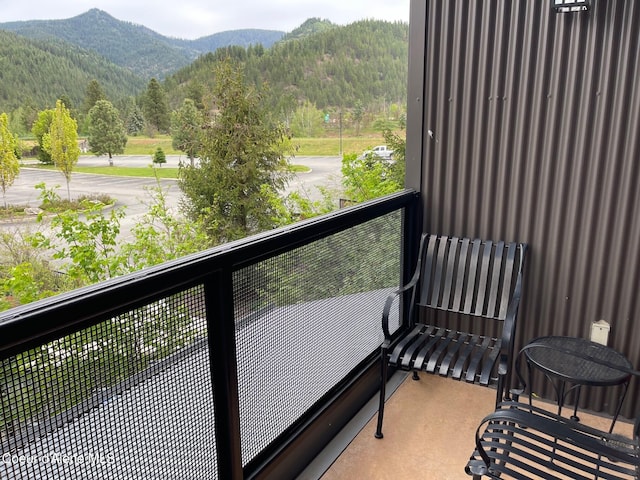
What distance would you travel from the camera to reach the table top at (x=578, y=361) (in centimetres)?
196

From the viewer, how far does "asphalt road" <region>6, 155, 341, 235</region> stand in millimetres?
6535

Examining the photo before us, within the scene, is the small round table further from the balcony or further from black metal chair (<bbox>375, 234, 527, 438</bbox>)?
the balcony

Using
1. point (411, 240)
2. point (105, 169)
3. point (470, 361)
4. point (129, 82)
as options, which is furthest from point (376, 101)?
point (470, 361)

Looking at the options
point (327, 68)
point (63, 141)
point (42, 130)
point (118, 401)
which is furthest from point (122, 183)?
point (118, 401)

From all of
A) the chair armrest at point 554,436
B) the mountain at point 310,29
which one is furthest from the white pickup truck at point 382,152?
the chair armrest at point 554,436

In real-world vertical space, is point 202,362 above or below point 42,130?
below

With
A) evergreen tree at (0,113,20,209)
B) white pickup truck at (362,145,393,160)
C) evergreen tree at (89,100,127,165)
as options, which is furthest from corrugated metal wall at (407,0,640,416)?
evergreen tree at (89,100,127,165)

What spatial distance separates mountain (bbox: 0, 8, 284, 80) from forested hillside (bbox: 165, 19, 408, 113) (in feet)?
3.23

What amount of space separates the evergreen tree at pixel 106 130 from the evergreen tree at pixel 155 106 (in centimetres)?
169

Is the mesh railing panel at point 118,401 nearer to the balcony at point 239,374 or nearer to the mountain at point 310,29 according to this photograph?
the balcony at point 239,374

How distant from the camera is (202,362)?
1441mm

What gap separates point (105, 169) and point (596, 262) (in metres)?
7.30

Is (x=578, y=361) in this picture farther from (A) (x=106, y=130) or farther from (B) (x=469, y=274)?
(A) (x=106, y=130)

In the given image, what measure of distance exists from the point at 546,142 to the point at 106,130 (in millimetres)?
7293
